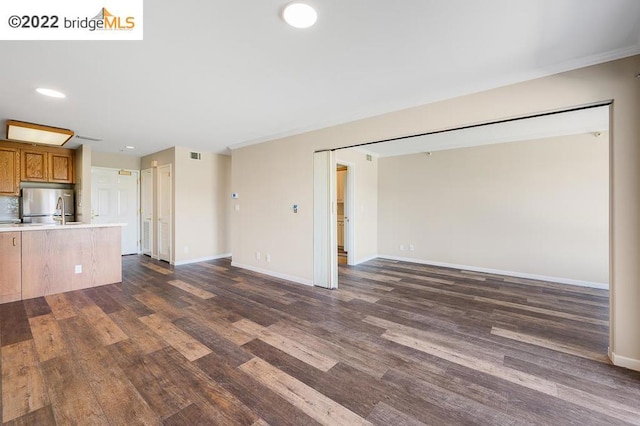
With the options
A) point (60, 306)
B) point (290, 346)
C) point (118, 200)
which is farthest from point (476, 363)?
point (118, 200)

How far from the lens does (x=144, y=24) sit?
5.92ft

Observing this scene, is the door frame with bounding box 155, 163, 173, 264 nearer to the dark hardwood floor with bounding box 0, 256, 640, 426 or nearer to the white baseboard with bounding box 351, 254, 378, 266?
the dark hardwood floor with bounding box 0, 256, 640, 426

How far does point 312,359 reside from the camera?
2199 mm

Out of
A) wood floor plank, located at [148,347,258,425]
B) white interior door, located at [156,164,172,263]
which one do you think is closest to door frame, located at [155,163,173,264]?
white interior door, located at [156,164,172,263]

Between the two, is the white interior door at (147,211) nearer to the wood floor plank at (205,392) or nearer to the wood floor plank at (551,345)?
the wood floor plank at (205,392)

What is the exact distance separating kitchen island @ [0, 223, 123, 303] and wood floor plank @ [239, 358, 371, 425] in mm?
3591

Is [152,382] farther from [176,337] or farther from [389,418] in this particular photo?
[389,418]

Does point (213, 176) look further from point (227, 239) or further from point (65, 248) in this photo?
point (65, 248)

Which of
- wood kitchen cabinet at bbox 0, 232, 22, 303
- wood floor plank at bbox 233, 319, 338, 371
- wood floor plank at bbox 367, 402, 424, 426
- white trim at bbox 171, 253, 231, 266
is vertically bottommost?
wood floor plank at bbox 367, 402, 424, 426

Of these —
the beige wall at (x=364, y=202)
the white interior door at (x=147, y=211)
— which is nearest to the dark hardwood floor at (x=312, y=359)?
the beige wall at (x=364, y=202)

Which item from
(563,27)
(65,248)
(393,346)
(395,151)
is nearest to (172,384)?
(393,346)

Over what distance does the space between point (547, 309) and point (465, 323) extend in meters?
1.26

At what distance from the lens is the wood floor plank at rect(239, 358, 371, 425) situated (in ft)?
5.21

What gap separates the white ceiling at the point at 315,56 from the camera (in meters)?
1.71
